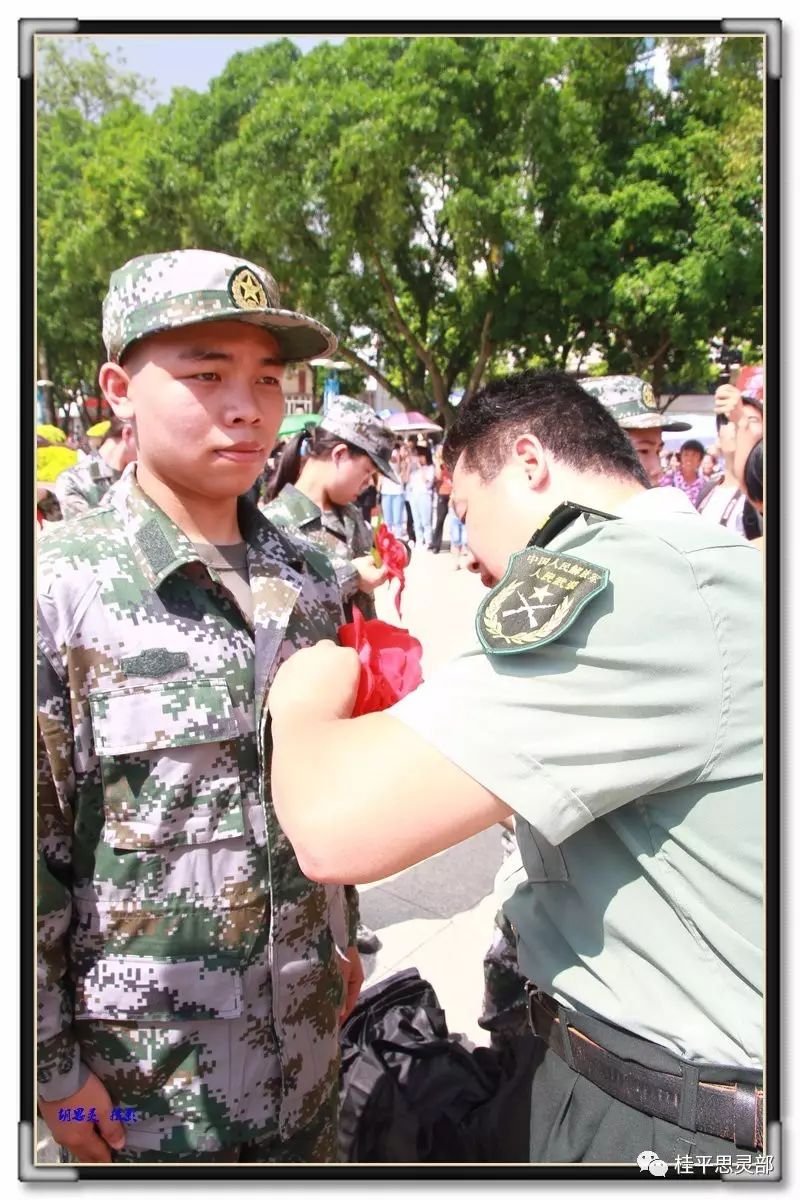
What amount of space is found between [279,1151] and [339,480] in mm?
2902

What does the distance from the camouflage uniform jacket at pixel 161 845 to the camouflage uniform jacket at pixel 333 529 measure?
1.85m

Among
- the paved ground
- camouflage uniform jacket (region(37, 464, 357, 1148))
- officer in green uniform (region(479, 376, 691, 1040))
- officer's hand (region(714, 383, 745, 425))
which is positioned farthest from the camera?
officer's hand (region(714, 383, 745, 425))

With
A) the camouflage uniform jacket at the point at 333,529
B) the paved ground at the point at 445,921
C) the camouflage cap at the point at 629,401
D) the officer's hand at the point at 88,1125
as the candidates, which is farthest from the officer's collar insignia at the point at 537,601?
the camouflage cap at the point at 629,401

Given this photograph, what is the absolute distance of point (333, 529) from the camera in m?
3.92

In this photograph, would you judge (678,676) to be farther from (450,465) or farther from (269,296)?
(269,296)

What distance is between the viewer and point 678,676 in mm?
975

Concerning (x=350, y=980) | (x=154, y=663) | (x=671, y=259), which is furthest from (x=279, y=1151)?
(x=671, y=259)

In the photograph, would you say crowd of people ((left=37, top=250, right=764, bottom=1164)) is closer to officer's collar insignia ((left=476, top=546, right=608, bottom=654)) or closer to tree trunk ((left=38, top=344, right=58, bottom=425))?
officer's collar insignia ((left=476, top=546, right=608, bottom=654))

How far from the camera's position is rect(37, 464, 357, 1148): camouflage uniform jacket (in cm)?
136

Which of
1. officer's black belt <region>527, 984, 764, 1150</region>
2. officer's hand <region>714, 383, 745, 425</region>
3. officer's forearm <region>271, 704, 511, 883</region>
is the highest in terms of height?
officer's hand <region>714, 383, 745, 425</region>

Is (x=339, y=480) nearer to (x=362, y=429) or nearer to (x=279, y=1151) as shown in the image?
(x=362, y=429)

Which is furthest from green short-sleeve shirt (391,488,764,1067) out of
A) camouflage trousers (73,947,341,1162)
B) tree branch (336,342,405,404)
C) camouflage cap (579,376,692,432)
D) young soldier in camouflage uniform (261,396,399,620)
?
tree branch (336,342,405,404)

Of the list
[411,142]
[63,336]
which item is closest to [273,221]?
[411,142]

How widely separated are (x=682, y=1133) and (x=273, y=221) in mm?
10975
